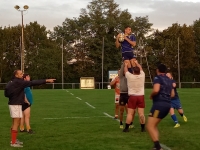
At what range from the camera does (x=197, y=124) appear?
13.3 metres

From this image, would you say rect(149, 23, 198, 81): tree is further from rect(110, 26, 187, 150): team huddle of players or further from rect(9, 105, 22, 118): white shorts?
rect(9, 105, 22, 118): white shorts

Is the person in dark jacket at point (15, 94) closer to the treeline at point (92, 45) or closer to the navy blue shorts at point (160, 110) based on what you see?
the navy blue shorts at point (160, 110)

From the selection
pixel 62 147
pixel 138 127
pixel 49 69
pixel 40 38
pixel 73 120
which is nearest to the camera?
pixel 62 147

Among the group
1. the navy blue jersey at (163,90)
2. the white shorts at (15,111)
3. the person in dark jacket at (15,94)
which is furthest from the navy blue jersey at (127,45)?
the white shorts at (15,111)

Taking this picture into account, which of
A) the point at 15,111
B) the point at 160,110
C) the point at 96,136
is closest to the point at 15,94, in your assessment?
the point at 15,111

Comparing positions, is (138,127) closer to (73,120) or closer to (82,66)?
(73,120)

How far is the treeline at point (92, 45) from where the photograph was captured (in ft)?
230

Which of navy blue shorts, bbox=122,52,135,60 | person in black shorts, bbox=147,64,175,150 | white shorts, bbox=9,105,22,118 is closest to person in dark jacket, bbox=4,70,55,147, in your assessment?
white shorts, bbox=9,105,22,118

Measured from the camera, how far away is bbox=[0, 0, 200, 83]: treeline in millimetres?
70188

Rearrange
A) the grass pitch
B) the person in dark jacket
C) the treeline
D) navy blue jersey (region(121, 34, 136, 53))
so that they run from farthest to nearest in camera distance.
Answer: the treeline, navy blue jersey (region(121, 34, 136, 53)), the person in dark jacket, the grass pitch

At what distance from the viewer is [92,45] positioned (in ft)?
240

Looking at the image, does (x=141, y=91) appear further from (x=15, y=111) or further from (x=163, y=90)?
(x=15, y=111)

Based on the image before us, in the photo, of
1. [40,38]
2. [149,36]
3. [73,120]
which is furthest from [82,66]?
[73,120]

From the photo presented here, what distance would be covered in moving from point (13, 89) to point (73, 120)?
17.7 feet
